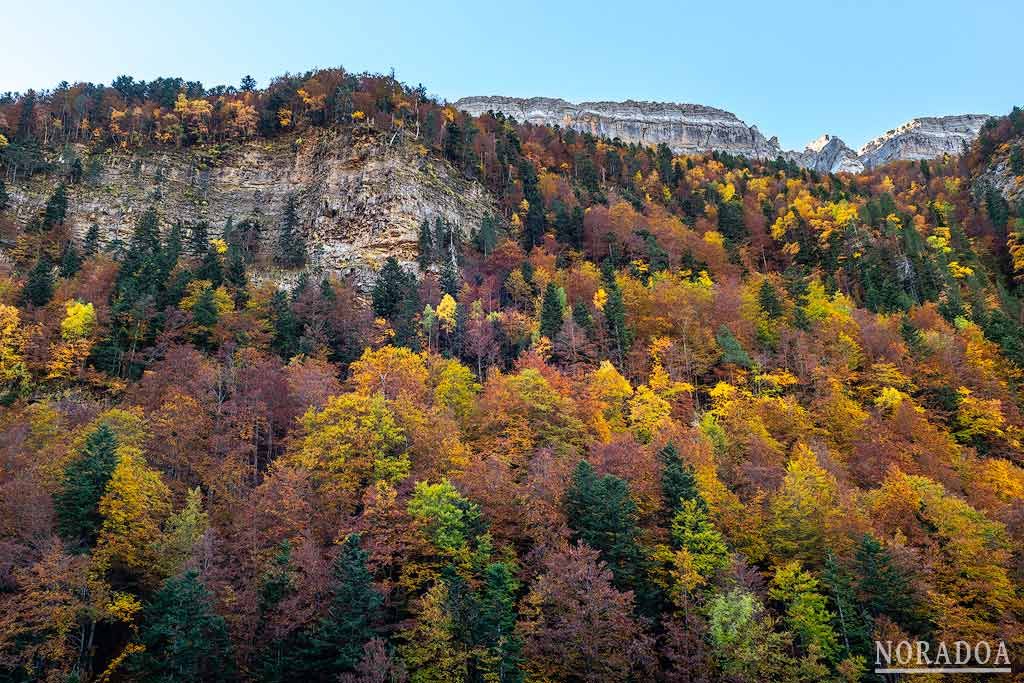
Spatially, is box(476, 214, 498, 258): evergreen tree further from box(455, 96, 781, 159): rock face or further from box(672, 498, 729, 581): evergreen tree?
box(455, 96, 781, 159): rock face

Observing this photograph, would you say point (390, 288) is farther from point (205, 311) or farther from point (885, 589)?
point (885, 589)

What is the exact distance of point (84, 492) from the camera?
91.5ft

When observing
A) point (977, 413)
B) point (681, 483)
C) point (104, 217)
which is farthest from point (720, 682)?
point (104, 217)

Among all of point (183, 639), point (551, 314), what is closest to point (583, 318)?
point (551, 314)

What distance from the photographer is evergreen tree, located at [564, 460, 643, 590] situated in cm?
2959

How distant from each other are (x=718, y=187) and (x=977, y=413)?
203 feet

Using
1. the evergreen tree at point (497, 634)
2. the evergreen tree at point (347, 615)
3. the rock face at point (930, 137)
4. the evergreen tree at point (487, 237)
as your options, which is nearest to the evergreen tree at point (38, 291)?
the evergreen tree at point (347, 615)

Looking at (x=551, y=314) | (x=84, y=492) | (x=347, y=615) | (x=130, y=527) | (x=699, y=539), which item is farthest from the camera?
(x=551, y=314)

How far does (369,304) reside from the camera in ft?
210

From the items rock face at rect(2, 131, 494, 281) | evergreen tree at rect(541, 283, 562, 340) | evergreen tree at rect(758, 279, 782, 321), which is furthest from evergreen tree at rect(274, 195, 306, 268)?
evergreen tree at rect(758, 279, 782, 321)

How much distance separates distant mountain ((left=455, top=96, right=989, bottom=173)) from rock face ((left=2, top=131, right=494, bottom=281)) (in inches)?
3814

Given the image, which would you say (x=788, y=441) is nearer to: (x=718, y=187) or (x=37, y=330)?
(x=37, y=330)

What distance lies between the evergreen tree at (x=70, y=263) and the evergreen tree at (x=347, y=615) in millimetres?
48331

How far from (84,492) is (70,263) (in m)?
41.1
